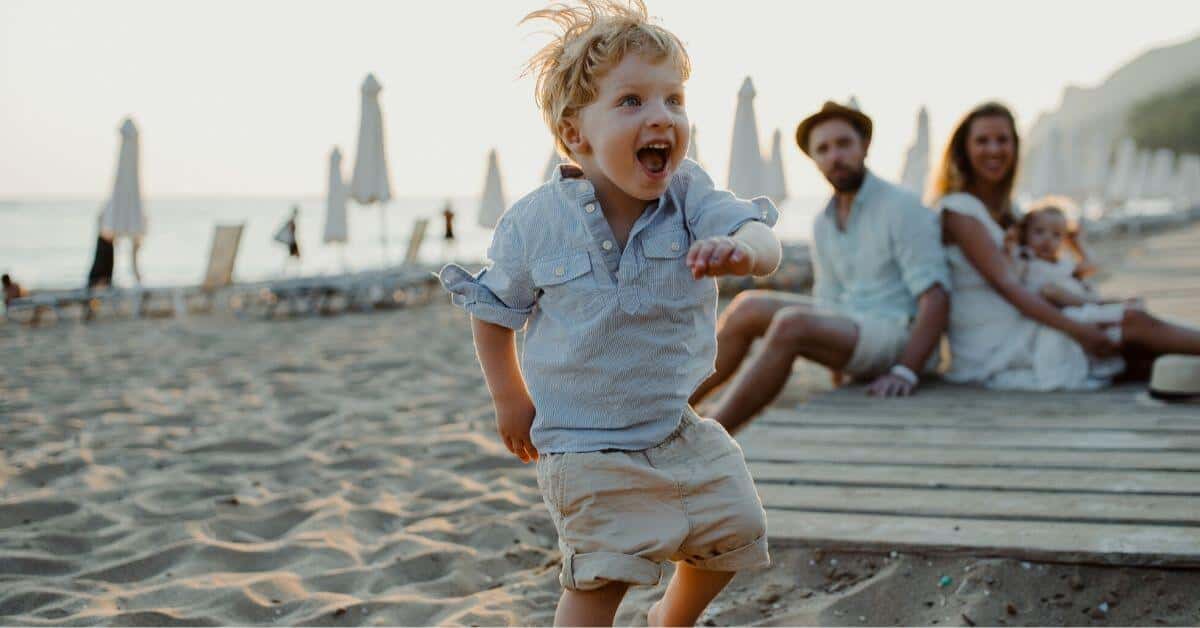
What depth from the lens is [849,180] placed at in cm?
398

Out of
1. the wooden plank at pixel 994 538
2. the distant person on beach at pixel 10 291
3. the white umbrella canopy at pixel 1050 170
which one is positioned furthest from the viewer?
the white umbrella canopy at pixel 1050 170

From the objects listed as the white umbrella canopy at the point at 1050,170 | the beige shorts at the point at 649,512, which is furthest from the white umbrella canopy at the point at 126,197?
the white umbrella canopy at the point at 1050,170

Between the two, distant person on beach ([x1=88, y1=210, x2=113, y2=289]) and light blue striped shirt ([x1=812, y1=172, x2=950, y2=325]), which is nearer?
light blue striped shirt ([x1=812, y1=172, x2=950, y2=325])

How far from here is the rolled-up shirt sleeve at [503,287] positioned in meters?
1.64

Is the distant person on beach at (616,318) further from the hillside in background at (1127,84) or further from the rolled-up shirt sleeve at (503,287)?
the hillside in background at (1127,84)

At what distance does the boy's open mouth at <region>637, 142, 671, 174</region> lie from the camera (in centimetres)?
156

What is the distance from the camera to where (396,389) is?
5363 mm

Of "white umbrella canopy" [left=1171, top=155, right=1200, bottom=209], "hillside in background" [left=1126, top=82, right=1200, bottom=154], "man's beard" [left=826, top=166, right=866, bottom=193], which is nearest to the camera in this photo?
"man's beard" [left=826, top=166, right=866, bottom=193]

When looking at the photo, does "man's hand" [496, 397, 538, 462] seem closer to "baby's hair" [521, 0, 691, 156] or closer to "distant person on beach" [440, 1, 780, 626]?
"distant person on beach" [440, 1, 780, 626]

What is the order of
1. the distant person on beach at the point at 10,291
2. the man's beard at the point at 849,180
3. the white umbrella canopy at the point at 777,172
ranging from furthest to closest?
the white umbrella canopy at the point at 777,172, the distant person on beach at the point at 10,291, the man's beard at the point at 849,180

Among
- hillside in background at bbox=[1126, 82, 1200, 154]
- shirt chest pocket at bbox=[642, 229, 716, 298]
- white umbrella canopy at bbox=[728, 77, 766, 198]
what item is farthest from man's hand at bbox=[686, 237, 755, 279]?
hillside in background at bbox=[1126, 82, 1200, 154]

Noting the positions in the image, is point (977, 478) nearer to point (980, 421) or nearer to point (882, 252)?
point (980, 421)

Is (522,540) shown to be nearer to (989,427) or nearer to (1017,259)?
(989,427)

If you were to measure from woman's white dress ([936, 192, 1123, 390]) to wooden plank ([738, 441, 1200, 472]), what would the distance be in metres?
1.19
